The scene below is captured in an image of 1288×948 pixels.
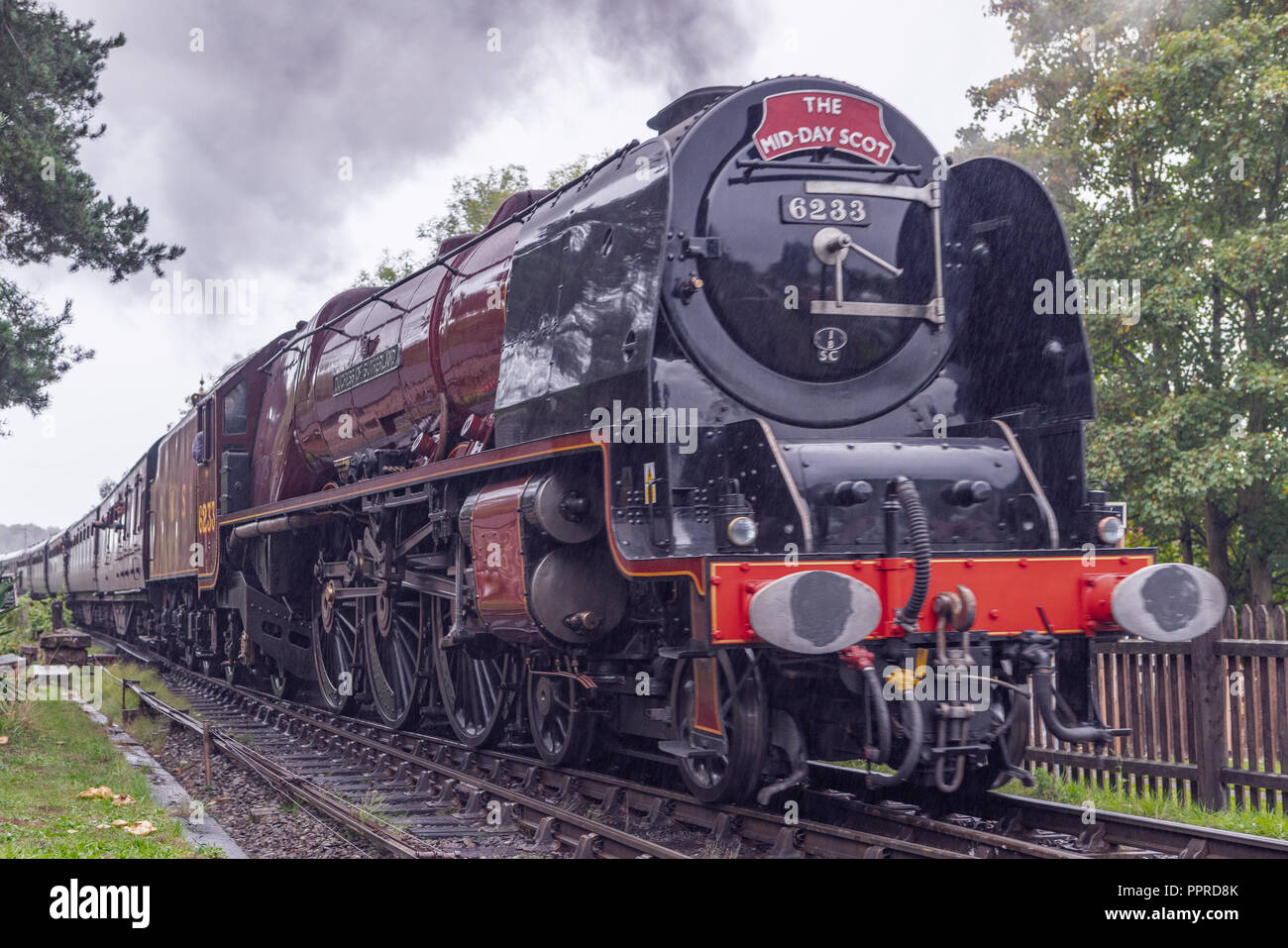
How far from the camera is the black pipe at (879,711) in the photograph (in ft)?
15.8

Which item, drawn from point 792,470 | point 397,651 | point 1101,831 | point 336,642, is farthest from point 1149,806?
point 336,642

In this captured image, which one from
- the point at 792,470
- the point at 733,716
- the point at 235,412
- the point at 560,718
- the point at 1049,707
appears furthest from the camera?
the point at 235,412

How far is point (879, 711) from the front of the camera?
4828 mm

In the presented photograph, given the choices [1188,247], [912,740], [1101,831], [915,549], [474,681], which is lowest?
[1101,831]

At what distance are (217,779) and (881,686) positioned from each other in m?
5.33

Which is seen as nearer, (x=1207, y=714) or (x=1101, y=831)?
(x=1101, y=831)

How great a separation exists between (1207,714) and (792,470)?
3.16 metres

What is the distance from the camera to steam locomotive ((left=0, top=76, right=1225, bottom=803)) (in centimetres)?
503

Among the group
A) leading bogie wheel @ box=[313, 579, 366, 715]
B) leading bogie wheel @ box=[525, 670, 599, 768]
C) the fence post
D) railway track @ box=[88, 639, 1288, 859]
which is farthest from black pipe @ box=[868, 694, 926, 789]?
leading bogie wheel @ box=[313, 579, 366, 715]

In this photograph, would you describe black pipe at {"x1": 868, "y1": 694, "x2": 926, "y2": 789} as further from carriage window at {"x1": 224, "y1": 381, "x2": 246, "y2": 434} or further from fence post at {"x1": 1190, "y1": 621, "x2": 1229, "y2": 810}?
carriage window at {"x1": 224, "y1": 381, "x2": 246, "y2": 434}

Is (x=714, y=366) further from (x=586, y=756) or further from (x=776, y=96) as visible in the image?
(x=586, y=756)

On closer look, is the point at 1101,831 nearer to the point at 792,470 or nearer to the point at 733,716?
the point at 733,716

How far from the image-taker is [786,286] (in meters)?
5.70
